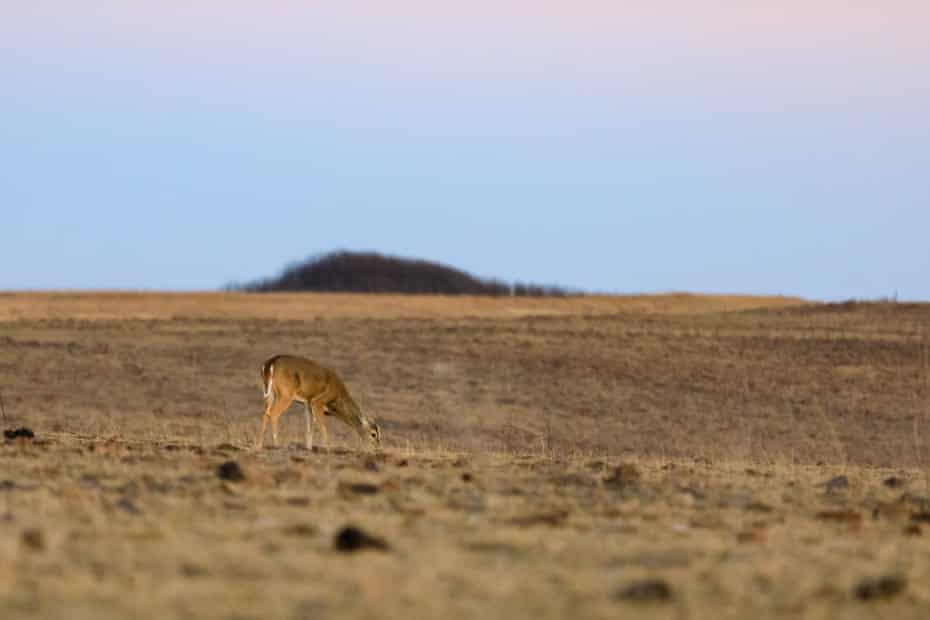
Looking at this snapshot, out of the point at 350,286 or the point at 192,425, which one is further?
the point at 350,286

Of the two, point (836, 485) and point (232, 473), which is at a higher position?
point (232, 473)

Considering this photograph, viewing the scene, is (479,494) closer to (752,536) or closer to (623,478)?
(623,478)

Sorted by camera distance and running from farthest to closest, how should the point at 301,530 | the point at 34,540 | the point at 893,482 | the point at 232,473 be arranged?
the point at 893,482, the point at 232,473, the point at 301,530, the point at 34,540

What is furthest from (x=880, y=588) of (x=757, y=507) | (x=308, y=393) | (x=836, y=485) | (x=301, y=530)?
(x=308, y=393)

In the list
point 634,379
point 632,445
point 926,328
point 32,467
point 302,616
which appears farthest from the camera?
point 926,328

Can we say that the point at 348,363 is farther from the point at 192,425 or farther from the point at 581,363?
the point at 192,425

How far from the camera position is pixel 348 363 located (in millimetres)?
38219

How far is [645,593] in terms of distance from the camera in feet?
24.9

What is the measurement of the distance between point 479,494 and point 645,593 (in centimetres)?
471

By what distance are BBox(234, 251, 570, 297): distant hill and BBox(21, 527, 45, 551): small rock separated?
79104 millimetres

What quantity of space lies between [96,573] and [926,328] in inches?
1520

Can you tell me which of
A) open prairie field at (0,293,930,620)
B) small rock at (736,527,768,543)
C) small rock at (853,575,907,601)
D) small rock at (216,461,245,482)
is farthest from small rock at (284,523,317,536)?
small rock at (853,575,907,601)

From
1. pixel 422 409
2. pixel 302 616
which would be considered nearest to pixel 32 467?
pixel 302 616

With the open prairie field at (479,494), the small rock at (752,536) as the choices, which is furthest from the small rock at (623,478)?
the small rock at (752,536)
